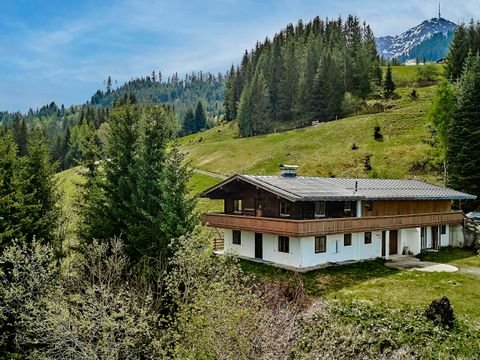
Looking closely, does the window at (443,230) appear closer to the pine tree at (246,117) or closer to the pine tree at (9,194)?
the pine tree at (9,194)

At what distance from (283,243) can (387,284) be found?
7.75 metres

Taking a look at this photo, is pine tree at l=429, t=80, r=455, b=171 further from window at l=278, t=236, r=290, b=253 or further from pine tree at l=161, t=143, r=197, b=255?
pine tree at l=161, t=143, r=197, b=255

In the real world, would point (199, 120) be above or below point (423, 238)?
above

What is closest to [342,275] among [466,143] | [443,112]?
[466,143]

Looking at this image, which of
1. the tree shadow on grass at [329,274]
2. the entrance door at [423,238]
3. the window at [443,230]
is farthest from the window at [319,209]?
the window at [443,230]

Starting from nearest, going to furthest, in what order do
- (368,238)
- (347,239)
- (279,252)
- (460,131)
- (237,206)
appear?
(279,252)
(347,239)
(368,238)
(237,206)
(460,131)

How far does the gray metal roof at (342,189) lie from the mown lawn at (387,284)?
5088mm

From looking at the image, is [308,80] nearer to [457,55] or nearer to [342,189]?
[457,55]

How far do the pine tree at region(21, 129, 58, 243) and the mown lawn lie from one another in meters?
13.6

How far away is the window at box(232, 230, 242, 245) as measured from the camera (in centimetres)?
3747

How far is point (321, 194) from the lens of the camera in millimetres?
32812

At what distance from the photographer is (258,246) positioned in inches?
1405

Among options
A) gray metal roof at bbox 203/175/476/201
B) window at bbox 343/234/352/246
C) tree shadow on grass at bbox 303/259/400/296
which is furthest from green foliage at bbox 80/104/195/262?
window at bbox 343/234/352/246

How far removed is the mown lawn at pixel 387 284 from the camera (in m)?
25.5
